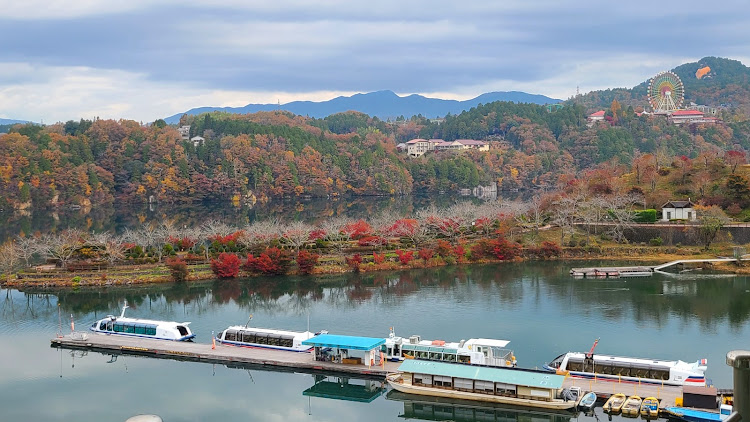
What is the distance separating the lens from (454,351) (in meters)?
24.6

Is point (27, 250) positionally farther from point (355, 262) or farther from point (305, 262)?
point (355, 262)

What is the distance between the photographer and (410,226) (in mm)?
46688

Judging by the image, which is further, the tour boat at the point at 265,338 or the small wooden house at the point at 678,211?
the small wooden house at the point at 678,211

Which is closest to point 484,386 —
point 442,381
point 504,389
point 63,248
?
point 504,389

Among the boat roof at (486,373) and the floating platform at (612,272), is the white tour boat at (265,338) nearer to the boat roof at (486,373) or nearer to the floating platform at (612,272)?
the boat roof at (486,373)

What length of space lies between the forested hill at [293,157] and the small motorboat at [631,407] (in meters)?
65.9

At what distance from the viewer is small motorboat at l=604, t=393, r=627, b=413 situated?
20.7 meters

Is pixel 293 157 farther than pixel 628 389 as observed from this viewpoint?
Yes

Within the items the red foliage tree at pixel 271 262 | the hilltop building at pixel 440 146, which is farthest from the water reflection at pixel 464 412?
the hilltop building at pixel 440 146

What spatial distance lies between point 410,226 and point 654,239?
1422 cm

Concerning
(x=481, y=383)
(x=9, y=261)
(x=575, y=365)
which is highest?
(x=9, y=261)

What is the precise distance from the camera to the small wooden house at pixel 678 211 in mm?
46438

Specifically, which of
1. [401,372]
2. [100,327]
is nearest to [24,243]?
[100,327]

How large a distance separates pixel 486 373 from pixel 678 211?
1130 inches
